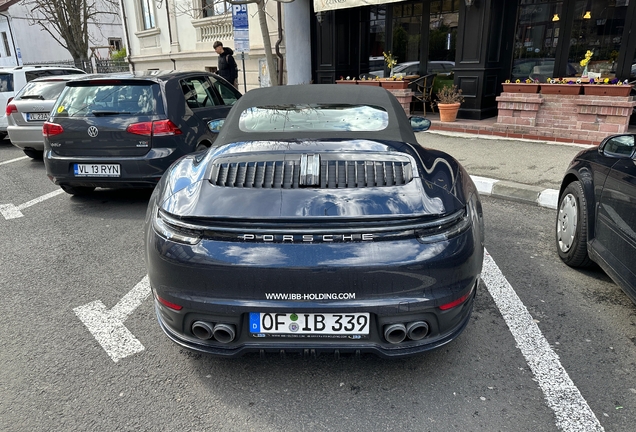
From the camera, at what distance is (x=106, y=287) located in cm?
362

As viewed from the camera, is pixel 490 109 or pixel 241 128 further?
pixel 490 109

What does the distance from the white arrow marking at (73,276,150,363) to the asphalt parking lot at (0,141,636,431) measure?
0.5 inches

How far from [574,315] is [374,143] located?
1.79 metres

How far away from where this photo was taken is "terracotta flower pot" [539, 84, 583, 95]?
7.99 meters

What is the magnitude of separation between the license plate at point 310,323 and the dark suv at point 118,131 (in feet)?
11.6

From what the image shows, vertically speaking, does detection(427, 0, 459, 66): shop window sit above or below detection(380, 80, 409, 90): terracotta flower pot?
above

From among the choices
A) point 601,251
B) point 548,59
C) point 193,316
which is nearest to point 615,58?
point 548,59

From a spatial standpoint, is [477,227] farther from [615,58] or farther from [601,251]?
[615,58]

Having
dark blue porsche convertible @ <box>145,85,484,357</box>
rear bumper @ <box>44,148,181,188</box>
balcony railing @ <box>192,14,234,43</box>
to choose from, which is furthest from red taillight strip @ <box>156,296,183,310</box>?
balcony railing @ <box>192,14,234,43</box>

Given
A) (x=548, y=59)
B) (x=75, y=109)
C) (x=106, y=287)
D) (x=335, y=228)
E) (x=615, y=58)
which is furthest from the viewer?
(x=548, y=59)

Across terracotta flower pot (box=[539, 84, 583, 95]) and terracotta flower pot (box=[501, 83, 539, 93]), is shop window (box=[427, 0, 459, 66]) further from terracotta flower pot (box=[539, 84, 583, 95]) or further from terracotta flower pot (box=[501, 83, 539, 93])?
terracotta flower pot (box=[539, 84, 583, 95])

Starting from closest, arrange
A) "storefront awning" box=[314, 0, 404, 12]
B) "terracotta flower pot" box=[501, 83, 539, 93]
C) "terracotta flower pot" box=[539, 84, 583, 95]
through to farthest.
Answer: "terracotta flower pot" box=[539, 84, 583, 95]
"terracotta flower pot" box=[501, 83, 539, 93]
"storefront awning" box=[314, 0, 404, 12]

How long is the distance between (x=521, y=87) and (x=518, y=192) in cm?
382

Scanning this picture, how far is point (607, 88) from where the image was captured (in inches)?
302
